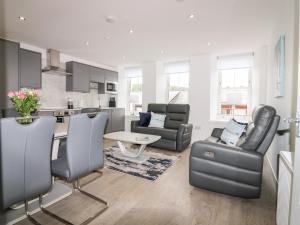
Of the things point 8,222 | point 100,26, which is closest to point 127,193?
point 8,222

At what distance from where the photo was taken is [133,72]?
20.5 ft

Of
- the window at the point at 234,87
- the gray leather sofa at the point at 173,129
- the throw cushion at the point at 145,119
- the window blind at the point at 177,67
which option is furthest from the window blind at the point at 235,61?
the throw cushion at the point at 145,119

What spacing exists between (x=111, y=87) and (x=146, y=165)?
371 centimetres

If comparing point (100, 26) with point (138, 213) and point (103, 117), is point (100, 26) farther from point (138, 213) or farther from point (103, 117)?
point (138, 213)

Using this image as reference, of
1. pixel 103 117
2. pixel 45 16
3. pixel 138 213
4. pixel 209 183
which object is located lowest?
pixel 138 213

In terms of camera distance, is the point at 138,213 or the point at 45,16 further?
the point at 45,16

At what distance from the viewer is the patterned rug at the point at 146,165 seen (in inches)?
104

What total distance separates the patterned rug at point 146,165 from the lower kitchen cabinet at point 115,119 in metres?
2.05

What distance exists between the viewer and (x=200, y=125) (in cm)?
476

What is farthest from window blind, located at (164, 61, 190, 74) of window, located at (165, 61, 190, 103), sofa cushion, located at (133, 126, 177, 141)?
sofa cushion, located at (133, 126, 177, 141)

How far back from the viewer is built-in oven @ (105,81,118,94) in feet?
18.9

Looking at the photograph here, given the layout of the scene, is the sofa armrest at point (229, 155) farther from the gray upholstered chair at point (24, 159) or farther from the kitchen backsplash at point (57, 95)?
the kitchen backsplash at point (57, 95)

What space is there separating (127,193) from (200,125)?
323cm

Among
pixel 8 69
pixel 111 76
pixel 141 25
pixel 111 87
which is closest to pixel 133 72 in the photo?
pixel 111 76
